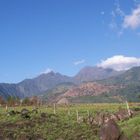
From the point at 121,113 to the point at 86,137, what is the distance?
16.8m

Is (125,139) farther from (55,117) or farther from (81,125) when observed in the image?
(55,117)

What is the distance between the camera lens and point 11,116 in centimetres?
7031

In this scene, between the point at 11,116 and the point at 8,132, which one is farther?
the point at 11,116

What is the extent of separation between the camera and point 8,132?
53344 mm

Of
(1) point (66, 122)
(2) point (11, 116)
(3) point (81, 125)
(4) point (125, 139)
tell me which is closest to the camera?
(4) point (125, 139)

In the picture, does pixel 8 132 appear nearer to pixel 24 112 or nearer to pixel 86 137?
pixel 86 137

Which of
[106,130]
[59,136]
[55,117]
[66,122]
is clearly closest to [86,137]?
[59,136]

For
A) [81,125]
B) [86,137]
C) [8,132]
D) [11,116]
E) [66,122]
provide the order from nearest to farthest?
[86,137], [8,132], [81,125], [66,122], [11,116]

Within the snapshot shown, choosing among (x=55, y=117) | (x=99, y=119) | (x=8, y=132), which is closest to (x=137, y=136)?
(x=8, y=132)

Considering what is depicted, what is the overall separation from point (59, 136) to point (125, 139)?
15404 mm

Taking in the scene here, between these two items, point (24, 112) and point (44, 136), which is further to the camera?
point (24, 112)

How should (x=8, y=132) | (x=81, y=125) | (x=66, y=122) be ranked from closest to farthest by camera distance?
(x=8, y=132)
(x=81, y=125)
(x=66, y=122)

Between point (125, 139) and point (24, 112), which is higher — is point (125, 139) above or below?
below

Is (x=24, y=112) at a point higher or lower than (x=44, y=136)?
higher
